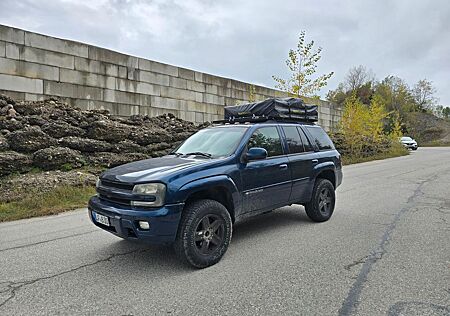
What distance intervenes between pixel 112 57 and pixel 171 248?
316 inches

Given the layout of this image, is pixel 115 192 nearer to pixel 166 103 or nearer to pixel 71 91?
pixel 71 91

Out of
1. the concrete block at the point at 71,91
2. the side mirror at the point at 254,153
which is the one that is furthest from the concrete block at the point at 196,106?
the side mirror at the point at 254,153

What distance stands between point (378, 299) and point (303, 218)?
10.3ft

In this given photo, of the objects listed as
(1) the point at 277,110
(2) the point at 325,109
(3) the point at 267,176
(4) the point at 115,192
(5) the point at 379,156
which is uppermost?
(2) the point at 325,109

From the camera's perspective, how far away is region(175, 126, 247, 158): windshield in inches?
187

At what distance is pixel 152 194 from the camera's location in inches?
146

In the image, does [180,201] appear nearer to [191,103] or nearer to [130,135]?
[130,135]

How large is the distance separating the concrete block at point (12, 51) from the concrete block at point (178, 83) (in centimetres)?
500

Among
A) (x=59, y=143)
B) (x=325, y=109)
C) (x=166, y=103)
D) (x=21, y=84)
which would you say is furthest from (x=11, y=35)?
(x=325, y=109)

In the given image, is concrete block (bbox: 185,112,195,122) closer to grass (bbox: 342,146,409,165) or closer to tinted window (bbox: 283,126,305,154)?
tinted window (bbox: 283,126,305,154)

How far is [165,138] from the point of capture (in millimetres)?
11680

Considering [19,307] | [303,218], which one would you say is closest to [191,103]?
[303,218]

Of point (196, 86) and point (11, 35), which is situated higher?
point (11, 35)

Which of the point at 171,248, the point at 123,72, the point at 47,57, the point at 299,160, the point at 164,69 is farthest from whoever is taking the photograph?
the point at 164,69
